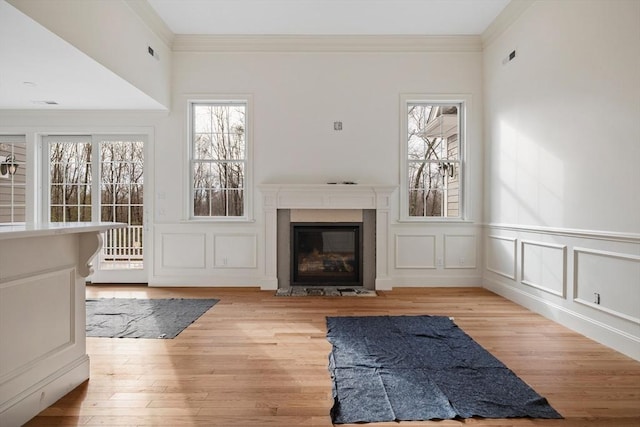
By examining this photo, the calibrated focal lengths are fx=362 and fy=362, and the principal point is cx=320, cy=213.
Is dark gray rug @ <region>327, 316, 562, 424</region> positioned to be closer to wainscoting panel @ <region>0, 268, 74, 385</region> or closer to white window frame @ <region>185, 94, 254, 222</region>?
A: wainscoting panel @ <region>0, 268, 74, 385</region>

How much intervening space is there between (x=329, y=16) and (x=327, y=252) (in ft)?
9.83

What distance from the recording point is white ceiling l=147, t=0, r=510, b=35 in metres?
4.20

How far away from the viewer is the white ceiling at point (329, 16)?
4.20 m

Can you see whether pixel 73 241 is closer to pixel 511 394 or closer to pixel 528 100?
pixel 511 394

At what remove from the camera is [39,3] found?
8.55 feet

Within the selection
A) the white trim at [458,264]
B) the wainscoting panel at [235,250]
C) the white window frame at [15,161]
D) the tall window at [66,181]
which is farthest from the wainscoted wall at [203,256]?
the white trim at [458,264]

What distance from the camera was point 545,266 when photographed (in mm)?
3703

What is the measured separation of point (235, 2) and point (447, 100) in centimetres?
303

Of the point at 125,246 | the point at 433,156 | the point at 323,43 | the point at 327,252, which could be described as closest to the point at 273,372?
the point at 327,252

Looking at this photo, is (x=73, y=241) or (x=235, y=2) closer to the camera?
(x=73, y=241)

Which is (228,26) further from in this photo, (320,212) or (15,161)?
(15,161)

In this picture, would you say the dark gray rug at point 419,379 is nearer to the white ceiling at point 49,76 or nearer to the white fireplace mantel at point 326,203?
the white fireplace mantel at point 326,203

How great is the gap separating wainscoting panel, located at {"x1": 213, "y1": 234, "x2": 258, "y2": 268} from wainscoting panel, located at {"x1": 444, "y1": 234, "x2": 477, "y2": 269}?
2.67 m

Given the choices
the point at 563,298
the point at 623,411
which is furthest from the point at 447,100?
the point at 623,411
